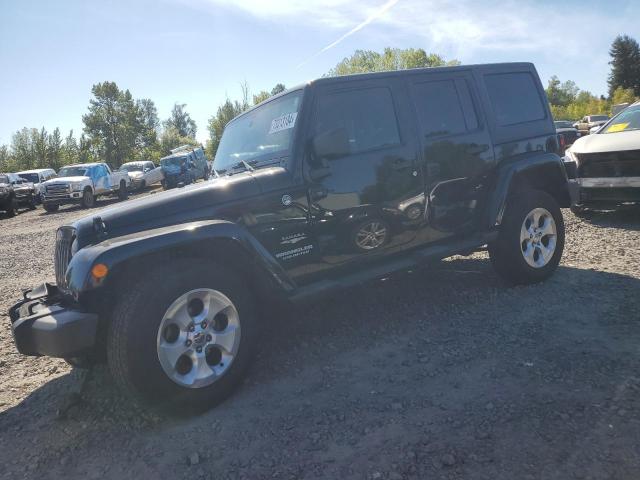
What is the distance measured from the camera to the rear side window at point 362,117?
146 inches

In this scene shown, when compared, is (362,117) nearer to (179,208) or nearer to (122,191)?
(179,208)

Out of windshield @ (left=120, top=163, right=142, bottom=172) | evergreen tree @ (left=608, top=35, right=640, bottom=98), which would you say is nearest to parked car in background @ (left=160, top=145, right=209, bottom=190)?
windshield @ (left=120, top=163, right=142, bottom=172)

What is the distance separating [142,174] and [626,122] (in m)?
25.8

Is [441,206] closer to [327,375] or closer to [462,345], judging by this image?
[462,345]

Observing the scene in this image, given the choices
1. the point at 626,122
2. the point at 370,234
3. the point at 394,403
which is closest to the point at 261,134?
the point at 370,234

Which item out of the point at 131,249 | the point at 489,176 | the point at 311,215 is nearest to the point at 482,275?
the point at 489,176

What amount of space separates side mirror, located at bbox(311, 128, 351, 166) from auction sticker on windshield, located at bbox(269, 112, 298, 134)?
28 centimetres

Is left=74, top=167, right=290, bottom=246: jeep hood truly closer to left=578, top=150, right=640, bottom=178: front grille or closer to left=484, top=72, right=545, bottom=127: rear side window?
left=484, top=72, right=545, bottom=127: rear side window

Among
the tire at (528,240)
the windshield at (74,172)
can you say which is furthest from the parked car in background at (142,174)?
the tire at (528,240)

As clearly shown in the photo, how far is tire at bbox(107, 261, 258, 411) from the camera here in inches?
105

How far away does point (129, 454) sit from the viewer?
260 centimetres

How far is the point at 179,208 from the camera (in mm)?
3180

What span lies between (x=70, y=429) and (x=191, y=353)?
3.00 ft

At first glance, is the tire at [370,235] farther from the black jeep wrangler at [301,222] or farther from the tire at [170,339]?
the tire at [170,339]
